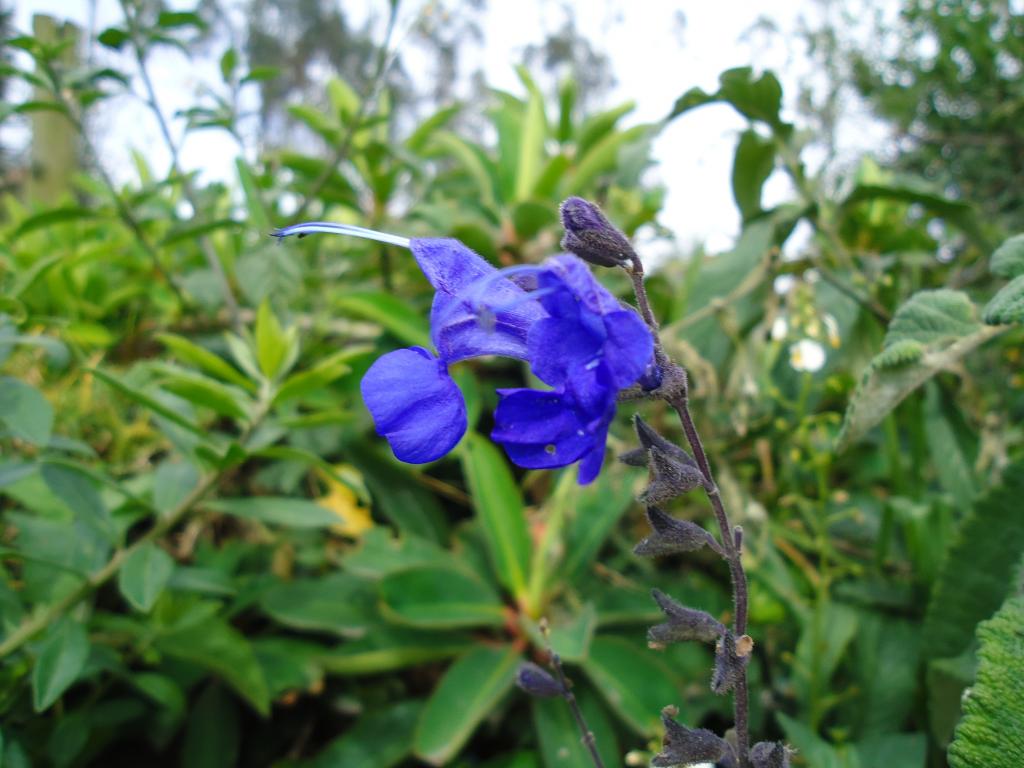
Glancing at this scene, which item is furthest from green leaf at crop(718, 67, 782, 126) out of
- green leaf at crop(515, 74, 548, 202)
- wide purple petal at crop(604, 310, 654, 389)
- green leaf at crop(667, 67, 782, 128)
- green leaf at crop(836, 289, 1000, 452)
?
wide purple petal at crop(604, 310, 654, 389)

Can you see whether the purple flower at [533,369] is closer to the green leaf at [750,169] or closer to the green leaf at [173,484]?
the green leaf at [173,484]

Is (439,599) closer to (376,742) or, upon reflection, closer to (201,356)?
(376,742)

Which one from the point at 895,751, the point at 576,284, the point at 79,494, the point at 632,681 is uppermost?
the point at 576,284

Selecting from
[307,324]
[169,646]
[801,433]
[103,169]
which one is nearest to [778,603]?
[801,433]

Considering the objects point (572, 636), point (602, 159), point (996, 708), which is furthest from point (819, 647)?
point (602, 159)

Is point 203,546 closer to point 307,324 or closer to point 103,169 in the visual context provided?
point 307,324

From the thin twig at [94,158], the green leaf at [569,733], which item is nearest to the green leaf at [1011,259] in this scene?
the green leaf at [569,733]

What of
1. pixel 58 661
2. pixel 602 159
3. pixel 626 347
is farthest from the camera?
pixel 602 159
